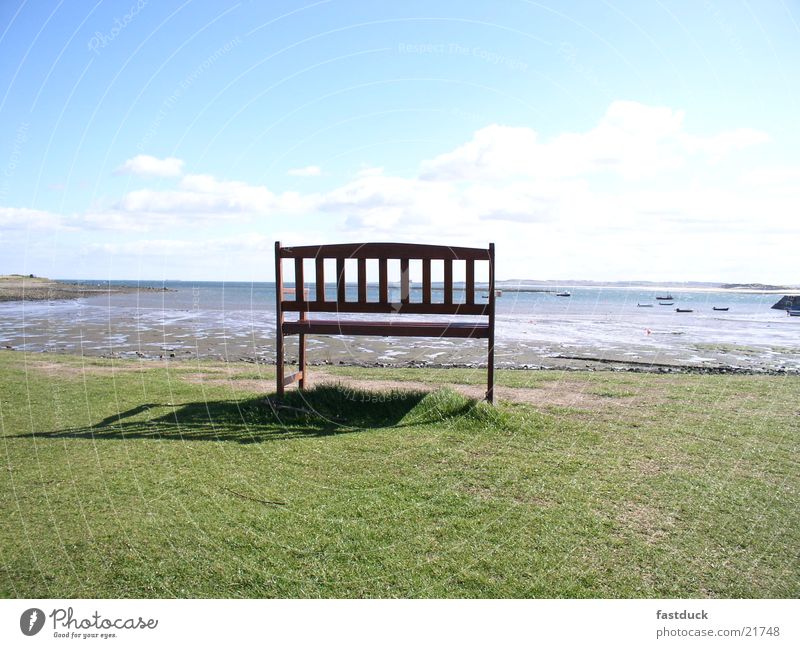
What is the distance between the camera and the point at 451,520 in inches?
152

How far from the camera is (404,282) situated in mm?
6789

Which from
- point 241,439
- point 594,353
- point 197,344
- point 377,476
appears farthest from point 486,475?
point 197,344

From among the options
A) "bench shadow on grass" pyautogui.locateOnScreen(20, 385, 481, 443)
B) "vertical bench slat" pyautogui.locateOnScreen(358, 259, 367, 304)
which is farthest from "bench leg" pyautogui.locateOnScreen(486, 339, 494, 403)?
"vertical bench slat" pyautogui.locateOnScreen(358, 259, 367, 304)

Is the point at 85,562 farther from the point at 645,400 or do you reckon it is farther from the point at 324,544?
the point at 645,400

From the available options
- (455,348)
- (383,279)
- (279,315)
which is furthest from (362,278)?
(455,348)


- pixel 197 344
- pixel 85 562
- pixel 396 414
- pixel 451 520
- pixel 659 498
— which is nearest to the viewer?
pixel 85 562

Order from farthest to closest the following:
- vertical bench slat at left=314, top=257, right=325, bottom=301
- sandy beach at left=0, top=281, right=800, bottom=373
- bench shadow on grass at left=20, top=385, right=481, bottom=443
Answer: sandy beach at left=0, top=281, right=800, bottom=373 → vertical bench slat at left=314, top=257, right=325, bottom=301 → bench shadow on grass at left=20, top=385, right=481, bottom=443

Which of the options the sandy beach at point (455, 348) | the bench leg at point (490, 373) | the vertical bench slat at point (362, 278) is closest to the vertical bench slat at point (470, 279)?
the bench leg at point (490, 373)

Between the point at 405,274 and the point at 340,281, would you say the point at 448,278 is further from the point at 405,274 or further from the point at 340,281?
the point at 340,281

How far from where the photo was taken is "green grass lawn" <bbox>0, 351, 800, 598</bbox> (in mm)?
3180

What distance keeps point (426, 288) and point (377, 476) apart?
2642mm
